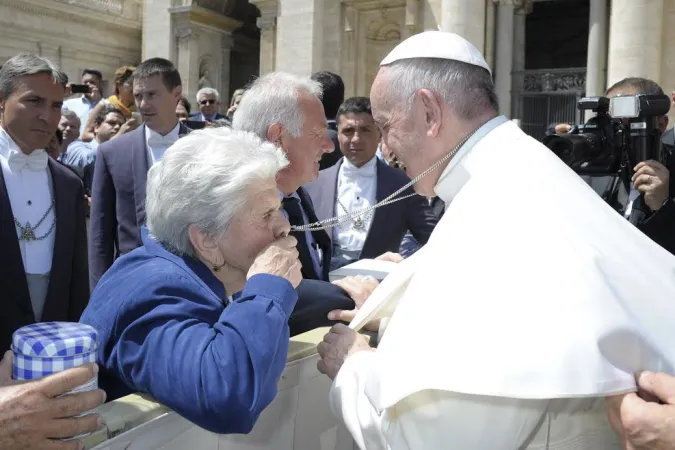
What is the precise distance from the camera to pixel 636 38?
1042 cm

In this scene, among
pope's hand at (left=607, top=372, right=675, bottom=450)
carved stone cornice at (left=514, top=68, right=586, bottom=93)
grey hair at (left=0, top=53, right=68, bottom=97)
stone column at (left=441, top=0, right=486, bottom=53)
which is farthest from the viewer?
carved stone cornice at (left=514, top=68, right=586, bottom=93)

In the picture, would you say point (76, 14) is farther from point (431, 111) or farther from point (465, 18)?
point (431, 111)

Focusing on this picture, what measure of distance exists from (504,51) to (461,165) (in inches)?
486

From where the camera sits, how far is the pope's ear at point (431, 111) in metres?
2.00

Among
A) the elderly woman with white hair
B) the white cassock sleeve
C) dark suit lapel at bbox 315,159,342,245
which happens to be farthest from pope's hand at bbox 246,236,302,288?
dark suit lapel at bbox 315,159,342,245

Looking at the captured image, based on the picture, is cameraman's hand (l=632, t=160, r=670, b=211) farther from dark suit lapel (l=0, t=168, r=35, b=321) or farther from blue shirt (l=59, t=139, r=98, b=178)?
blue shirt (l=59, t=139, r=98, b=178)

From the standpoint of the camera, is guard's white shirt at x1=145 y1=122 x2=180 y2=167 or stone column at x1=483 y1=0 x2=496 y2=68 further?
stone column at x1=483 y1=0 x2=496 y2=68

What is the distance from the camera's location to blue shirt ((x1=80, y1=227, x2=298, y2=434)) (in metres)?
1.67

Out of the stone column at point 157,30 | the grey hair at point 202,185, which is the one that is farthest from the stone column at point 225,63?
the grey hair at point 202,185

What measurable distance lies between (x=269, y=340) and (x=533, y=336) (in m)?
0.69

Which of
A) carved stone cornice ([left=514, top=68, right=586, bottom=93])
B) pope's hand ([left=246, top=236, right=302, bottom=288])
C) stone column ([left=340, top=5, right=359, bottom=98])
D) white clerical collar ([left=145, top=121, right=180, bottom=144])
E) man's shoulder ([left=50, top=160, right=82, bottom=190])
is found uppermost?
stone column ([left=340, top=5, right=359, bottom=98])

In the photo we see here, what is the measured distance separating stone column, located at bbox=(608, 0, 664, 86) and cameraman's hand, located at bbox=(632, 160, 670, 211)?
7730mm

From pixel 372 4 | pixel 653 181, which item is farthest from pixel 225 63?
pixel 653 181

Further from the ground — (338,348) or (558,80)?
(558,80)
